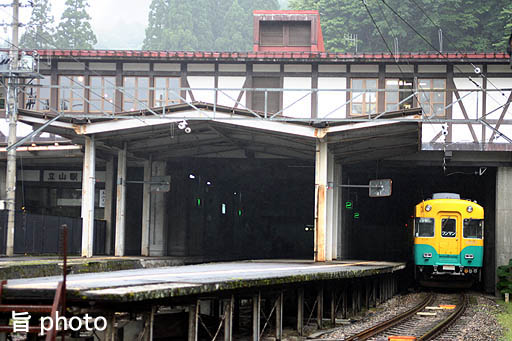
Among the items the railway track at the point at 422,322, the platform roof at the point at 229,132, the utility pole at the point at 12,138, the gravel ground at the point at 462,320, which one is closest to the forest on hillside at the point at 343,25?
the utility pole at the point at 12,138

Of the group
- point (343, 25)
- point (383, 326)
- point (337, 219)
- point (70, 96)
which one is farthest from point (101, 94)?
point (343, 25)

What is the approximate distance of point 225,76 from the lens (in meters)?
29.6

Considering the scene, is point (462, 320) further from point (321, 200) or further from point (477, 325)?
point (321, 200)

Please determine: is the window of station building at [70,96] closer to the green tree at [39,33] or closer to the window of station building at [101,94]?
the window of station building at [101,94]

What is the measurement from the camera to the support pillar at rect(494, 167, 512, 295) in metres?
27.3

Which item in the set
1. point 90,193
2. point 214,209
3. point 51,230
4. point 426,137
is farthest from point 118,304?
point 214,209

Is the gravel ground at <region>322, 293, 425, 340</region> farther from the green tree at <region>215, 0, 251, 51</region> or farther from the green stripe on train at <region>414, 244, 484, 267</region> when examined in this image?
the green tree at <region>215, 0, 251, 51</region>

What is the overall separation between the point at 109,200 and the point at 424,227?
520 inches

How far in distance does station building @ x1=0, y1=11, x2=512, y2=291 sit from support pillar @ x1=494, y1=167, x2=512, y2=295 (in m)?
0.04

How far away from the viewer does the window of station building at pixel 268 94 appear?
29.6 meters

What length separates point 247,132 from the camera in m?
25.5

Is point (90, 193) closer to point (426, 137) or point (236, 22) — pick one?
point (426, 137)

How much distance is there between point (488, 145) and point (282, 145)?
7.27 meters

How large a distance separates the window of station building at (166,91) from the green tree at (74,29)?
144ft
